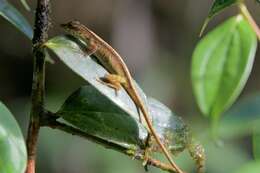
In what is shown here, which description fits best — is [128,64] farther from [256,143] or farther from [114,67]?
[256,143]

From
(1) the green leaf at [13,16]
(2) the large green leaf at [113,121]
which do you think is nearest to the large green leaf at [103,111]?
(2) the large green leaf at [113,121]

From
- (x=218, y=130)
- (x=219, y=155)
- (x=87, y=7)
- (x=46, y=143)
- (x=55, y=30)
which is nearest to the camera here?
(x=218, y=130)

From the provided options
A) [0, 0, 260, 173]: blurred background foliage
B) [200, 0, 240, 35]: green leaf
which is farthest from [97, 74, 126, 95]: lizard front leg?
[0, 0, 260, 173]: blurred background foliage

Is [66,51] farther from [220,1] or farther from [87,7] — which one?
[87,7]

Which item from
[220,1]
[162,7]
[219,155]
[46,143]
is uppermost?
[162,7]

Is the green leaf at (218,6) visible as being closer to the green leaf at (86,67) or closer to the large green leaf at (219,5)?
the large green leaf at (219,5)

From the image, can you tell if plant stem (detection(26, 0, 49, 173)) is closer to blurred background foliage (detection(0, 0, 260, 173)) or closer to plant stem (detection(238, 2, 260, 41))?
plant stem (detection(238, 2, 260, 41))

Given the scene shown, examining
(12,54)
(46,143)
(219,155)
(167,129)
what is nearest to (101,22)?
(12,54)
